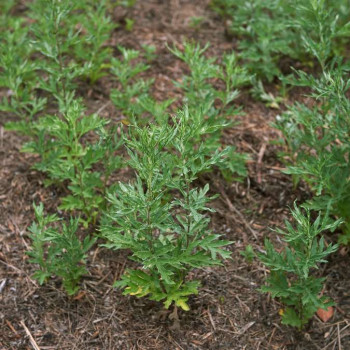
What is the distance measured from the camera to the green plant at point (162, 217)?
2953 millimetres

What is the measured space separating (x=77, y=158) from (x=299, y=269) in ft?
5.41

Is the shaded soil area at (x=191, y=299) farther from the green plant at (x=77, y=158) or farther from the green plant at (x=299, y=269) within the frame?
the green plant at (x=77, y=158)

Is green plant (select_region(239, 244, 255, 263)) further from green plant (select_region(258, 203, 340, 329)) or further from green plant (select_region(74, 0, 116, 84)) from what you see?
green plant (select_region(74, 0, 116, 84))

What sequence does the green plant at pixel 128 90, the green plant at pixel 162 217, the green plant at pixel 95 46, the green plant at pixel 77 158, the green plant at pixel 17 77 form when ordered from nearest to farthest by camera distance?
the green plant at pixel 162 217 → the green plant at pixel 77 158 → the green plant at pixel 17 77 → the green plant at pixel 128 90 → the green plant at pixel 95 46

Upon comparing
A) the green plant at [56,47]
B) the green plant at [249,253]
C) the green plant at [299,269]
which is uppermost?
the green plant at [56,47]

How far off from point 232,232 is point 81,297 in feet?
3.65

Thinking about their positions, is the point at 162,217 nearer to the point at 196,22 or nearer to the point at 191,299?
the point at 191,299

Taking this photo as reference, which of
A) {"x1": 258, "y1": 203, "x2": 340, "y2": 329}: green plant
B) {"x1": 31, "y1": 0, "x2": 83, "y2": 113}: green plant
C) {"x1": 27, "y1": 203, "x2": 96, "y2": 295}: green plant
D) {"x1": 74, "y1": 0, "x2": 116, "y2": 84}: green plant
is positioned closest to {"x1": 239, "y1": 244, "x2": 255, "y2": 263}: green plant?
{"x1": 258, "y1": 203, "x2": 340, "y2": 329}: green plant

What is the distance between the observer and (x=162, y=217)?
3.05m

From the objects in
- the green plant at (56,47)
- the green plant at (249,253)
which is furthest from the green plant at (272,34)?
the green plant at (249,253)

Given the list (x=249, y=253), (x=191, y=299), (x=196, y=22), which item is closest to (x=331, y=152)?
(x=249, y=253)

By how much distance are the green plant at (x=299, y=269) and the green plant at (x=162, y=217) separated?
0.36 m

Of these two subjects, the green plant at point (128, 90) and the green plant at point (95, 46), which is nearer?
the green plant at point (128, 90)

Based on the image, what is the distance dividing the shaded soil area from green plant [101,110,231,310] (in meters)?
0.25
